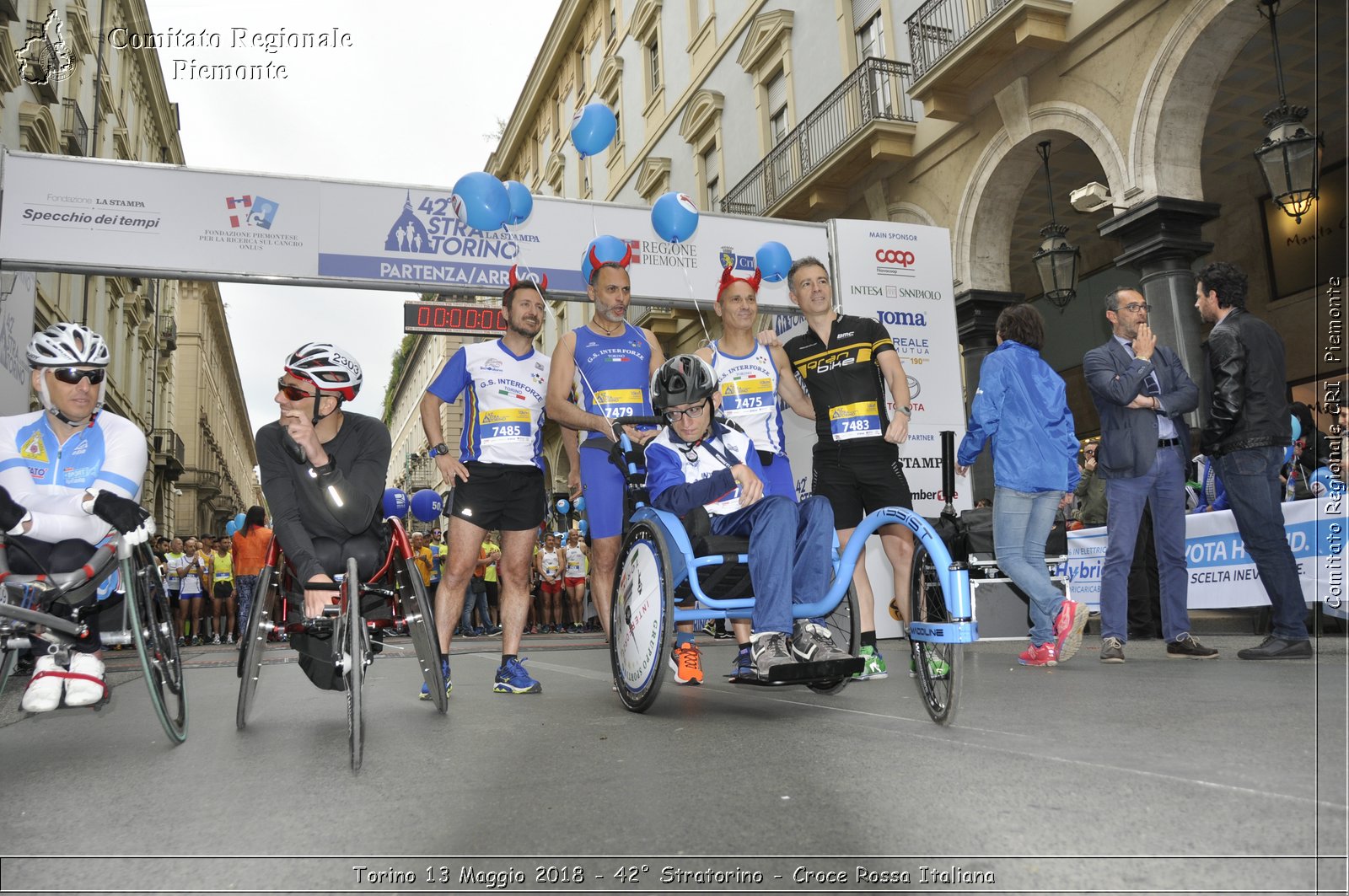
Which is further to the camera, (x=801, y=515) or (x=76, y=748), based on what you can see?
(x=801, y=515)

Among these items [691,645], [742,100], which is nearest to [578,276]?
[691,645]

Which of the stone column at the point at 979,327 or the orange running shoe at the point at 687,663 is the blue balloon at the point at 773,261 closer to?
the stone column at the point at 979,327

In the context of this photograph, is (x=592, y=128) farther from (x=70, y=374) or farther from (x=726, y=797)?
(x=726, y=797)

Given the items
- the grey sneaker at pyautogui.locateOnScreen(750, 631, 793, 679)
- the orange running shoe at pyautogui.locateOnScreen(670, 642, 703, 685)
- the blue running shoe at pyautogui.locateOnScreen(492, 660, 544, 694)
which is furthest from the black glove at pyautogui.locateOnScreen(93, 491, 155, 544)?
the orange running shoe at pyautogui.locateOnScreen(670, 642, 703, 685)

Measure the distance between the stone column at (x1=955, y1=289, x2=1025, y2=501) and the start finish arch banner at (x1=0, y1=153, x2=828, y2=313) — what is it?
11.3ft

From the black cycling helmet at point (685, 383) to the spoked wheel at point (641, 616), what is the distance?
0.53 m

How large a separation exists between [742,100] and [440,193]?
477 inches

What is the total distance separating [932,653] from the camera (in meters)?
3.55

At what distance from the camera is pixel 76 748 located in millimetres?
3736

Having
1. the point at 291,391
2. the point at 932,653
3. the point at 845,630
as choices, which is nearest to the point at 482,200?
the point at 291,391

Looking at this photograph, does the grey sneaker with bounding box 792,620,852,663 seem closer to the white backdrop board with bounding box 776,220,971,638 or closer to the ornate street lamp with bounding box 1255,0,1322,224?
the ornate street lamp with bounding box 1255,0,1322,224

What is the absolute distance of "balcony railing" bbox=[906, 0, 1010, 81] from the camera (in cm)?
1368

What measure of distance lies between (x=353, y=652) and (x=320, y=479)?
35.0 inches

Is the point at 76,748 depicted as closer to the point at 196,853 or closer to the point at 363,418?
the point at 363,418
